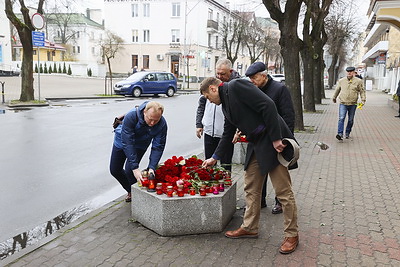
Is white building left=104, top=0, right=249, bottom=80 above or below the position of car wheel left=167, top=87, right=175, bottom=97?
above

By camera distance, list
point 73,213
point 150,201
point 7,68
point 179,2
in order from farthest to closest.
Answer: point 179,2 < point 7,68 < point 73,213 < point 150,201

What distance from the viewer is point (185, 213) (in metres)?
4.20

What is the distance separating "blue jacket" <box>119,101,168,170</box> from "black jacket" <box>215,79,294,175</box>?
3.49 feet

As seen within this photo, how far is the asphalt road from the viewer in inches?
206

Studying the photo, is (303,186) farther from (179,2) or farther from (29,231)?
(179,2)

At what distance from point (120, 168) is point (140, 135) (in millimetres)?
694

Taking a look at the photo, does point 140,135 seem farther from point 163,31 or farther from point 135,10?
point 135,10

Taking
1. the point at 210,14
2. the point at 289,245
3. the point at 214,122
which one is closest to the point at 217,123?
the point at 214,122

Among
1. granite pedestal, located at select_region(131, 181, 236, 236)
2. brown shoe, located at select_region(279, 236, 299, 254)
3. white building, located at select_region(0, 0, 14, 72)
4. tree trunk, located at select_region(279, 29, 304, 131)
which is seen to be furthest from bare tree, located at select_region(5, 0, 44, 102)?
white building, located at select_region(0, 0, 14, 72)

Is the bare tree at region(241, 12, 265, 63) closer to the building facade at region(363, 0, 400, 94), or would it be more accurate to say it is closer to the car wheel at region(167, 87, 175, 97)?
the building facade at region(363, 0, 400, 94)

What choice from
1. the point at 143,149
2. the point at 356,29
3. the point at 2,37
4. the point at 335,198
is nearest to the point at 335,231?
the point at 335,198

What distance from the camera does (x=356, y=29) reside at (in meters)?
41.2

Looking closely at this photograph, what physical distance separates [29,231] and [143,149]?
5.39 ft

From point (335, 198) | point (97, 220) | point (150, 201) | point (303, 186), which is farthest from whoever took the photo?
point (303, 186)
